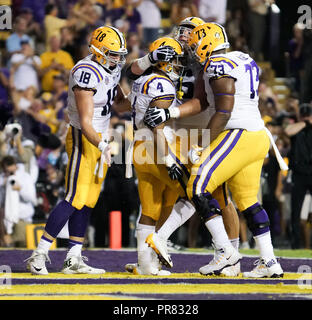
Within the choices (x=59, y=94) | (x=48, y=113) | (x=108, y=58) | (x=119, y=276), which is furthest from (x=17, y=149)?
(x=119, y=276)

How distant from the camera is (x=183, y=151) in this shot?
717 cm

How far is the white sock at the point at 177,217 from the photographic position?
22.8 feet

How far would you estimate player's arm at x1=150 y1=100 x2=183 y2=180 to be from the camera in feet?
22.2

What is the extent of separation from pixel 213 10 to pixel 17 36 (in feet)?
10.4

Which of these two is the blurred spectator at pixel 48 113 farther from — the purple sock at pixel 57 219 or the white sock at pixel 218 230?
the white sock at pixel 218 230

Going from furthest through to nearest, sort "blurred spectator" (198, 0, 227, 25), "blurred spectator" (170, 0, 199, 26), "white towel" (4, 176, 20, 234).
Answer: "blurred spectator" (198, 0, 227, 25), "blurred spectator" (170, 0, 199, 26), "white towel" (4, 176, 20, 234)

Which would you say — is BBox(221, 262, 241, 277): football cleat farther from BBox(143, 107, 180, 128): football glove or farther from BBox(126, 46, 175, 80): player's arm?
BBox(126, 46, 175, 80): player's arm

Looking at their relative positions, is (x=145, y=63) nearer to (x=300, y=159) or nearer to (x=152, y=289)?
(x=152, y=289)

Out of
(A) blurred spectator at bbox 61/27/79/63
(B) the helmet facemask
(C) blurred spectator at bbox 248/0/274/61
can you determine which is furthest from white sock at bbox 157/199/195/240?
(C) blurred spectator at bbox 248/0/274/61

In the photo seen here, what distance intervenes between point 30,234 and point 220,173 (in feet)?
13.9

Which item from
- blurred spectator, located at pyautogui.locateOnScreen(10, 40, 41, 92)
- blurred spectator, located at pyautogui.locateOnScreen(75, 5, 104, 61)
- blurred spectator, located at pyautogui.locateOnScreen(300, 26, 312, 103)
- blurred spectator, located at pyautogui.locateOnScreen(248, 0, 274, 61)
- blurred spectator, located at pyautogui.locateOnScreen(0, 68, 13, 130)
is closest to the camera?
blurred spectator, located at pyautogui.locateOnScreen(0, 68, 13, 130)

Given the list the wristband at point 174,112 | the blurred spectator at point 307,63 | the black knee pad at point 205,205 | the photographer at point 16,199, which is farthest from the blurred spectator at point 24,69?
the black knee pad at point 205,205

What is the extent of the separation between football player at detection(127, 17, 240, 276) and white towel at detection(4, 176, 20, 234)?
3.86 m

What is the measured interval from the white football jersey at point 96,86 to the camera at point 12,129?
12.6ft
